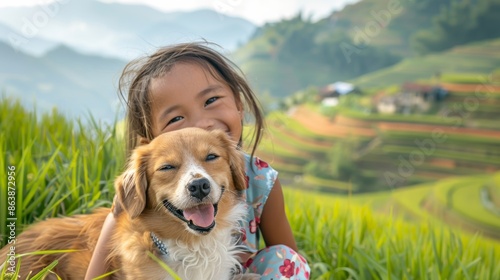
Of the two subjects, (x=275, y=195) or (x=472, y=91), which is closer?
(x=275, y=195)

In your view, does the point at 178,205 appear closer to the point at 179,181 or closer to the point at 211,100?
the point at 179,181

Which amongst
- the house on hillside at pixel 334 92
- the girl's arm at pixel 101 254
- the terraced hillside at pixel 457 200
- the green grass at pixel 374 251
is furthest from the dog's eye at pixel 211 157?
the house on hillside at pixel 334 92

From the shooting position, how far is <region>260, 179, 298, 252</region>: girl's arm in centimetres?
211

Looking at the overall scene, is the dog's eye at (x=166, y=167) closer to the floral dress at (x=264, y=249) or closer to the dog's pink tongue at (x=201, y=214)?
the dog's pink tongue at (x=201, y=214)

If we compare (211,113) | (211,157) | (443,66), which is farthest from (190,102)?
(443,66)

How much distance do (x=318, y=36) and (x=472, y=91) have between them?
68.8 inches

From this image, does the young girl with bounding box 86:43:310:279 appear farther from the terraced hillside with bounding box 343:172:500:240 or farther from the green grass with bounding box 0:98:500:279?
the terraced hillside with bounding box 343:172:500:240

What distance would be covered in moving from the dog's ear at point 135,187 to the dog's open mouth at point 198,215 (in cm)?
7

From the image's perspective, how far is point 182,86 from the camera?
6.27 ft

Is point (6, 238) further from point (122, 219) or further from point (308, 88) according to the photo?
point (308, 88)

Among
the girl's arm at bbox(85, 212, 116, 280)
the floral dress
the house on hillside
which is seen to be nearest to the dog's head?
the girl's arm at bbox(85, 212, 116, 280)

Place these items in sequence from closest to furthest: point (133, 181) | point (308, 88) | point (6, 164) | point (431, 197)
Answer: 1. point (133, 181)
2. point (6, 164)
3. point (431, 197)
4. point (308, 88)

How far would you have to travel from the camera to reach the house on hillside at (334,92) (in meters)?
5.95

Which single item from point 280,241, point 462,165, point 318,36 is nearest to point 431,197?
point 462,165
